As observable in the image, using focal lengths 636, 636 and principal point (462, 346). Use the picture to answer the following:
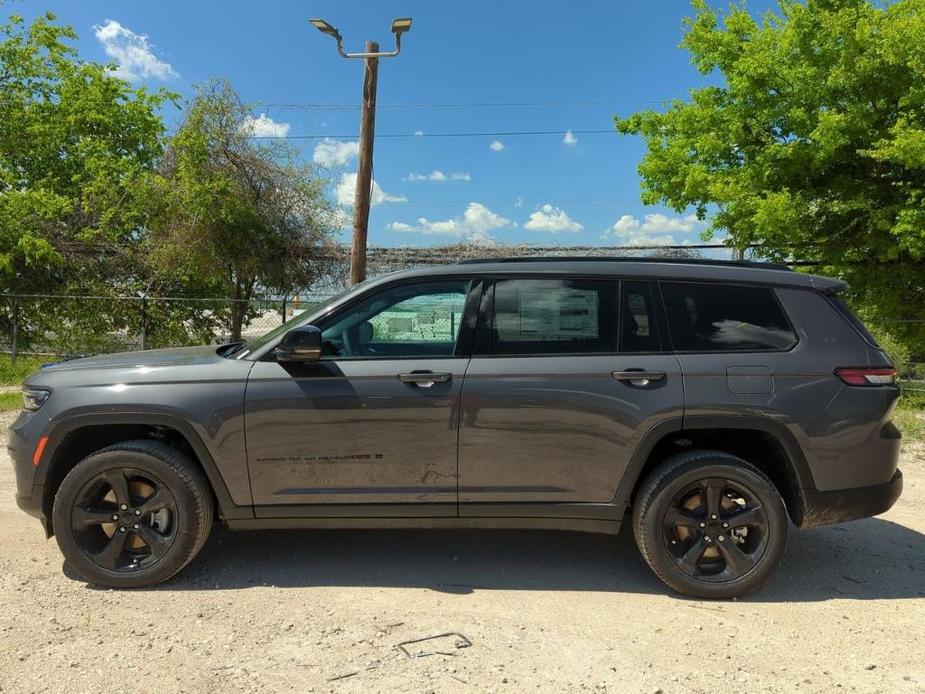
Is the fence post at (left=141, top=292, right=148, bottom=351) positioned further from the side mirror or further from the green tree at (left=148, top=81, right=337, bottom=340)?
the side mirror

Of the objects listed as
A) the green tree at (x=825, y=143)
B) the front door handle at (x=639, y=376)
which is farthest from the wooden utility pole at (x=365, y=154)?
the front door handle at (x=639, y=376)

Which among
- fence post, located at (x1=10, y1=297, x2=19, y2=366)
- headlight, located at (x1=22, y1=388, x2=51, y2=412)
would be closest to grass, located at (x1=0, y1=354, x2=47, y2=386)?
fence post, located at (x1=10, y1=297, x2=19, y2=366)

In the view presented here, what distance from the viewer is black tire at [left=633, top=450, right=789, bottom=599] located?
344cm

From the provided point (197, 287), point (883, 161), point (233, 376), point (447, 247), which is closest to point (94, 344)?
point (197, 287)

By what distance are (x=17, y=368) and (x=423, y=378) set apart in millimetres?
12089

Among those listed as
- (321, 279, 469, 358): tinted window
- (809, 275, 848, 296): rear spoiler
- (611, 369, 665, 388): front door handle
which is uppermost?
(809, 275, 848, 296): rear spoiler

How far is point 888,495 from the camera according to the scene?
138 inches

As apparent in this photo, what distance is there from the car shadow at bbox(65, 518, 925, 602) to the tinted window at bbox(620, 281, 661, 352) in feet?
4.58

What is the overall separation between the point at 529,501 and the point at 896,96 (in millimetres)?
10102

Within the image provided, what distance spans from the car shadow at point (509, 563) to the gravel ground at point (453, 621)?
0.05 ft

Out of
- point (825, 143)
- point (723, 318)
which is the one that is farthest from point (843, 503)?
point (825, 143)

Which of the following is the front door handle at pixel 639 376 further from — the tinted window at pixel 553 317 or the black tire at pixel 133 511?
the black tire at pixel 133 511

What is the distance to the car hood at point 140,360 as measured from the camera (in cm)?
362

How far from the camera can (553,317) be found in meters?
3.59
